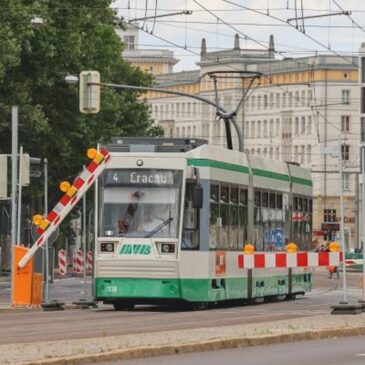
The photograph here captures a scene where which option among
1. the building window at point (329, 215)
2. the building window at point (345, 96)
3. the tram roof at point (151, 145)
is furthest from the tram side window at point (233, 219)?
the building window at point (345, 96)

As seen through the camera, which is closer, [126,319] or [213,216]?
[126,319]

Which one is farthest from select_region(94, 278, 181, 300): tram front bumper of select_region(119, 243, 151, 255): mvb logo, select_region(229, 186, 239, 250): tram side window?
select_region(229, 186, 239, 250): tram side window

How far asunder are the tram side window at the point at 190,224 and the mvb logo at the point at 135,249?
69 cm

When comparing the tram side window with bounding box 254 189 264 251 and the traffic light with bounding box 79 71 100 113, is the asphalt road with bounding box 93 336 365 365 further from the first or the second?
the traffic light with bounding box 79 71 100 113

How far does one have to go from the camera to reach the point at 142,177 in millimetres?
33281

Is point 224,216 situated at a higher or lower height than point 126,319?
higher

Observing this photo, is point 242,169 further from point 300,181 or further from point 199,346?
point 199,346

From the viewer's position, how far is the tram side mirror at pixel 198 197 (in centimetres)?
3316

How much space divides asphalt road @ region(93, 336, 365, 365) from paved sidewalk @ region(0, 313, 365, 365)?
0.18 metres

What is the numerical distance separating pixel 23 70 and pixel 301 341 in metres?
38.6

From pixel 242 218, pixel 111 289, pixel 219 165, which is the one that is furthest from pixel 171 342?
pixel 242 218

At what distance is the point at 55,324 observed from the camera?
27.7 meters

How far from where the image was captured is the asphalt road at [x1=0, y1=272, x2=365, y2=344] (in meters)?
24.7

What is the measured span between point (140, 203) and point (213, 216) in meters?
2.00
